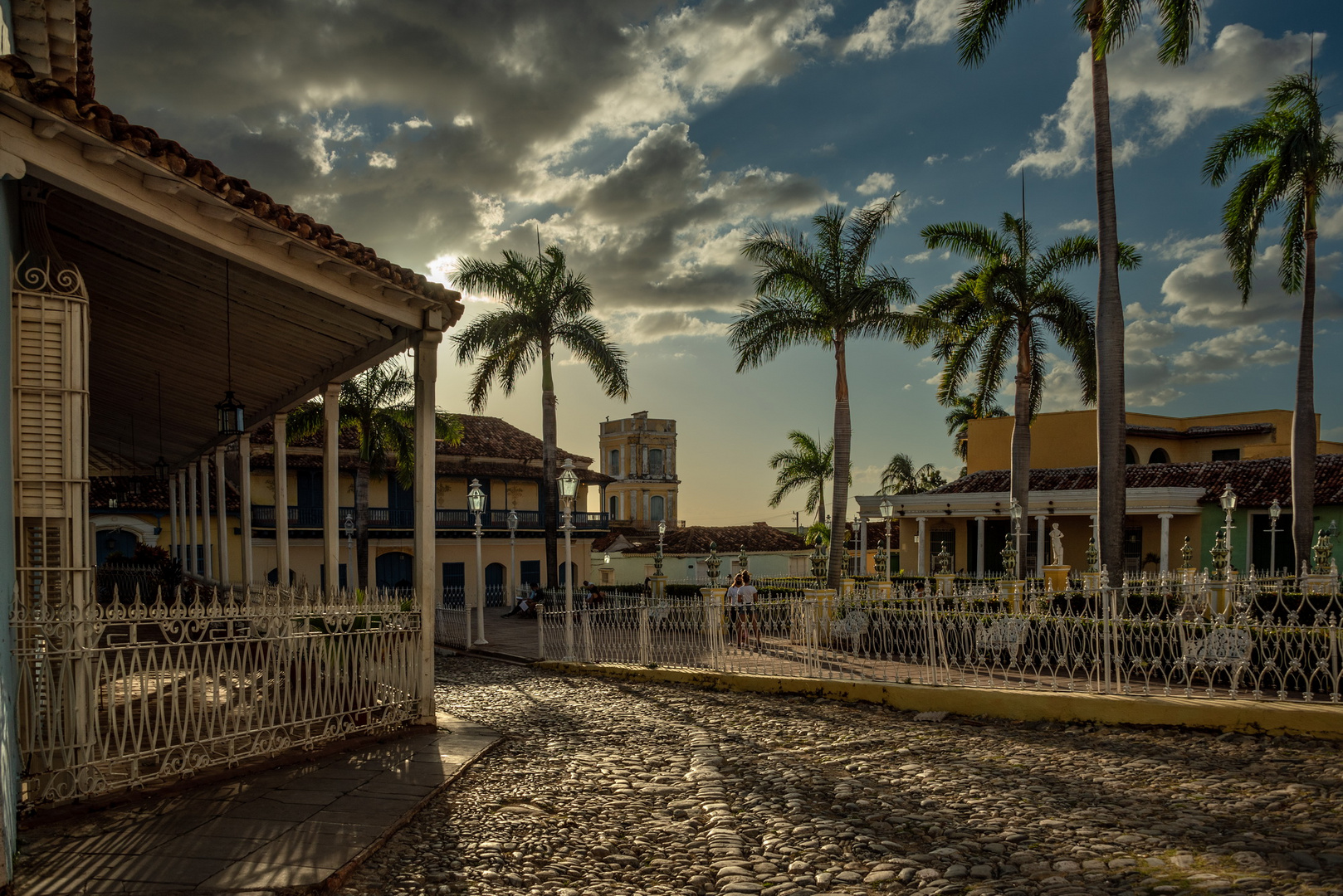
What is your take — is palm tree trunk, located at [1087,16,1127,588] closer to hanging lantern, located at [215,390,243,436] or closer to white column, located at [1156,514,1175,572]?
hanging lantern, located at [215,390,243,436]

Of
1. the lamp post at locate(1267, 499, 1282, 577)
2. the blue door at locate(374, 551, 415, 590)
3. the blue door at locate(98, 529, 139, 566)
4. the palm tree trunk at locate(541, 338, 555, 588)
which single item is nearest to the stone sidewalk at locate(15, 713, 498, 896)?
the palm tree trunk at locate(541, 338, 555, 588)

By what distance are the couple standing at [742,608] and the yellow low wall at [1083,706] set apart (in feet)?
2.73

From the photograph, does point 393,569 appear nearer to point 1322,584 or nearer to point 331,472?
point 331,472

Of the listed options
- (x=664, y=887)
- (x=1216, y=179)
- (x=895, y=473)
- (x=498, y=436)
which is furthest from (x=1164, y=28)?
(x=895, y=473)

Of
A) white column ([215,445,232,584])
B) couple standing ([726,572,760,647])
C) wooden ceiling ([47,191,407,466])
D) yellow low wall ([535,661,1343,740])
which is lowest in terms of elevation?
yellow low wall ([535,661,1343,740])

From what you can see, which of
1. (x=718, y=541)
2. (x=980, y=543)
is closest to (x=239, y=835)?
(x=980, y=543)

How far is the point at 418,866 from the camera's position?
15.7ft

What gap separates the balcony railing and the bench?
18.4m

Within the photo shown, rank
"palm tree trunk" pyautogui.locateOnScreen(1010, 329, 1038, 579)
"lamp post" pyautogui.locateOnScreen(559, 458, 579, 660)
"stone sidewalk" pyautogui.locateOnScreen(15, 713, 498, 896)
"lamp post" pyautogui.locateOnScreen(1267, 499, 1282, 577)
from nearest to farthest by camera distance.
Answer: "stone sidewalk" pyautogui.locateOnScreen(15, 713, 498, 896), "lamp post" pyautogui.locateOnScreen(559, 458, 579, 660), "palm tree trunk" pyautogui.locateOnScreen(1010, 329, 1038, 579), "lamp post" pyautogui.locateOnScreen(1267, 499, 1282, 577)

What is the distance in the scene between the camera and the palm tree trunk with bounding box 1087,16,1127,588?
48.2 feet

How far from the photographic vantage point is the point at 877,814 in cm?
570

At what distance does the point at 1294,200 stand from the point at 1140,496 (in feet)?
37.2

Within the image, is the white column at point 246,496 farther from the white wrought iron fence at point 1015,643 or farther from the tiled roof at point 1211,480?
the tiled roof at point 1211,480

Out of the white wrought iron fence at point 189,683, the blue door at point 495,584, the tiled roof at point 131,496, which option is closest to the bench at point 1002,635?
the white wrought iron fence at point 189,683
